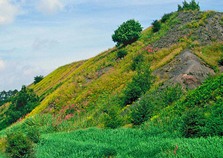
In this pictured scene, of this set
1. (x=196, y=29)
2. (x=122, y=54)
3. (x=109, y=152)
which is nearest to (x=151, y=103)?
(x=109, y=152)

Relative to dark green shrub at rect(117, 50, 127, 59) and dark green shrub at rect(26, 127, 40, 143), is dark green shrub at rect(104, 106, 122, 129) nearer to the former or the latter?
dark green shrub at rect(26, 127, 40, 143)

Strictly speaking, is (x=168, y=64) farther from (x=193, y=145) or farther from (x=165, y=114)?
(x=193, y=145)

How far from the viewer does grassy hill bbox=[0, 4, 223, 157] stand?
1524 cm

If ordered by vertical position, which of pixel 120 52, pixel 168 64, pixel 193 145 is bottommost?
pixel 193 145

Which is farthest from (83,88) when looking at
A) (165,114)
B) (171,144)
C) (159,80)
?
(171,144)

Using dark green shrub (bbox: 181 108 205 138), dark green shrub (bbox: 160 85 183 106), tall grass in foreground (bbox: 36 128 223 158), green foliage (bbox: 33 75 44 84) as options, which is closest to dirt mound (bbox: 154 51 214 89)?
dark green shrub (bbox: 160 85 183 106)

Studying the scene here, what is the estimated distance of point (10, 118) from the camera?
58531 millimetres

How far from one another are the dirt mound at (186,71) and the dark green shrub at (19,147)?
14942mm

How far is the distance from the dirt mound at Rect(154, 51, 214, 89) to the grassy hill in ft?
0.27

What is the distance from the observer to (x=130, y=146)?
15.5 metres

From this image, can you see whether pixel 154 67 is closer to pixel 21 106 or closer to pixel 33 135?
pixel 33 135

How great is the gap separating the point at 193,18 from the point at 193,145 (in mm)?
39743

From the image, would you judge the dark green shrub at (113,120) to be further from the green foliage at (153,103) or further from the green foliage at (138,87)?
the green foliage at (138,87)

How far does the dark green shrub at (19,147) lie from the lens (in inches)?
704
